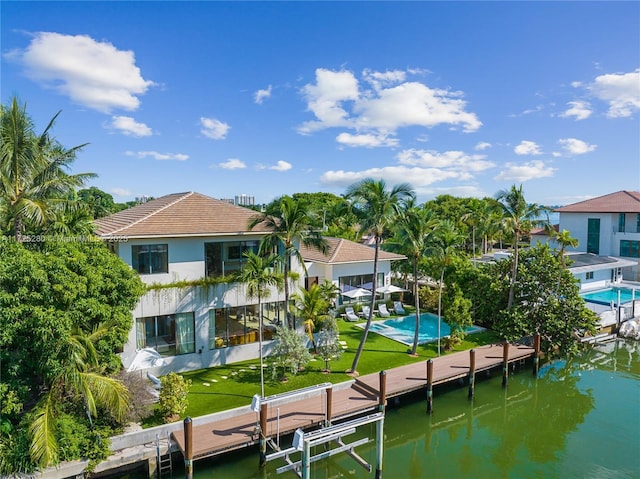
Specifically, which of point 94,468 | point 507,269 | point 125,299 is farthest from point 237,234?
point 507,269

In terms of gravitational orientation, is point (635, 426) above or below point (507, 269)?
below

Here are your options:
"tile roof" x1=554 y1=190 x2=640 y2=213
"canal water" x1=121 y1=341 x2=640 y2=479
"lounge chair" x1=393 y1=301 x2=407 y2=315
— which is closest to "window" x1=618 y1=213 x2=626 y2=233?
"tile roof" x1=554 y1=190 x2=640 y2=213

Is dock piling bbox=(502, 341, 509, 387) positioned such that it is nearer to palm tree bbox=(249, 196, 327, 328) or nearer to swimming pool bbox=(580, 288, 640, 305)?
palm tree bbox=(249, 196, 327, 328)

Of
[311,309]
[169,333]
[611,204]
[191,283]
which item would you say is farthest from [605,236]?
[169,333]

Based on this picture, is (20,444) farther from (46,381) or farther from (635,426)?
(635,426)

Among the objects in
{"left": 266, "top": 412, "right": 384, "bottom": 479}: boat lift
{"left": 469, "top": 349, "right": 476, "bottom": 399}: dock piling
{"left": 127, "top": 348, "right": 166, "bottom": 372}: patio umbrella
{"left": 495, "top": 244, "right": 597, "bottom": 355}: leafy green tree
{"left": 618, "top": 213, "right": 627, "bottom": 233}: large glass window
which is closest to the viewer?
{"left": 266, "top": 412, "right": 384, "bottom": 479}: boat lift

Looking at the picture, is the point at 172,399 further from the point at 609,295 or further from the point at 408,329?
the point at 609,295
